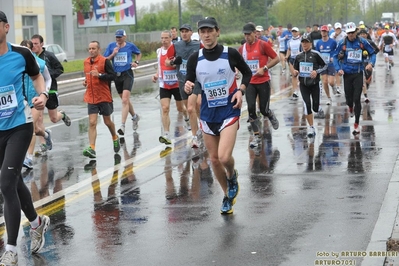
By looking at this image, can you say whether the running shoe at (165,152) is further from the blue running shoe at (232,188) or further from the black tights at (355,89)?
the blue running shoe at (232,188)

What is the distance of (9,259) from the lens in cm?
702

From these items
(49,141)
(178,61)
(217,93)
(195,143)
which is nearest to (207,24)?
(217,93)

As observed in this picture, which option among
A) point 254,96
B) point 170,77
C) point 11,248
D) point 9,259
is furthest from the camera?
point 170,77

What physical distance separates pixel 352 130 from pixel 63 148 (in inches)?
197

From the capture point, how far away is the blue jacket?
593 inches

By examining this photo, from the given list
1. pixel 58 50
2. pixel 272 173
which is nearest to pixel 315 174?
pixel 272 173

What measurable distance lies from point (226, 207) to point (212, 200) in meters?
0.78

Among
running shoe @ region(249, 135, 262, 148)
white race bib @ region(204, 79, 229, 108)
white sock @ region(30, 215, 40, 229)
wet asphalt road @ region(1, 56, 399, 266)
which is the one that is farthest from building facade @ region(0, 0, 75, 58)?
white sock @ region(30, 215, 40, 229)

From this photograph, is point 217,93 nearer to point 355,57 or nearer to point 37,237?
point 37,237

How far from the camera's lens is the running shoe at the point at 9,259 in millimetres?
6969

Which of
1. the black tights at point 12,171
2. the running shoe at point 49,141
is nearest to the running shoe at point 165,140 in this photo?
the running shoe at point 49,141

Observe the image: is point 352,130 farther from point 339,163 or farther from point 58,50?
point 58,50

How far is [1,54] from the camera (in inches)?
286

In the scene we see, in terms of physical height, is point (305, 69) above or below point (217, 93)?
below
